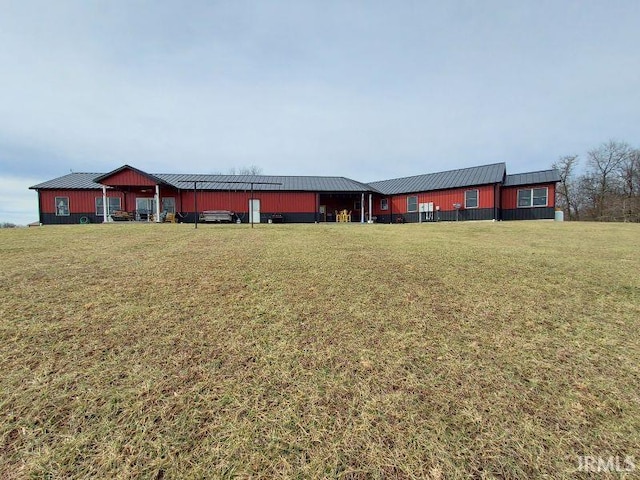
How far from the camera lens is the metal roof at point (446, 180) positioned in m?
22.8

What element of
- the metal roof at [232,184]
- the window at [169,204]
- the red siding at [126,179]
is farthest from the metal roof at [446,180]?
the red siding at [126,179]

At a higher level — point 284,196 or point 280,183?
point 280,183

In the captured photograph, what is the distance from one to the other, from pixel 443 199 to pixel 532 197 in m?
5.67

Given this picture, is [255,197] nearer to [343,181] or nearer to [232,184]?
[232,184]

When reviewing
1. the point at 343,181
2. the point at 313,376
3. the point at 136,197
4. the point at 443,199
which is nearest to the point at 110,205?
the point at 136,197

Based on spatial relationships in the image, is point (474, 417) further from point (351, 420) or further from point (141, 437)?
point (141, 437)

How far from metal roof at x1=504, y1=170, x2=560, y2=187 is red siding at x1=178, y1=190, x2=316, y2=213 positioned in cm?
1446

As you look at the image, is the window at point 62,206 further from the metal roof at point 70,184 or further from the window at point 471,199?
the window at point 471,199

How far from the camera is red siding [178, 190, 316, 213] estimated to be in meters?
24.1

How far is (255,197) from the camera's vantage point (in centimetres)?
2483

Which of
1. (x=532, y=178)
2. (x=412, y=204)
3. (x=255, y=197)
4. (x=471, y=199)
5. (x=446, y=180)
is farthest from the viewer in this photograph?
(x=412, y=204)

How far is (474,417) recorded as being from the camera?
2.29m

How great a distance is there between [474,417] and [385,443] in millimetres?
715

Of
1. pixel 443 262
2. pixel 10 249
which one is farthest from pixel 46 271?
pixel 443 262
